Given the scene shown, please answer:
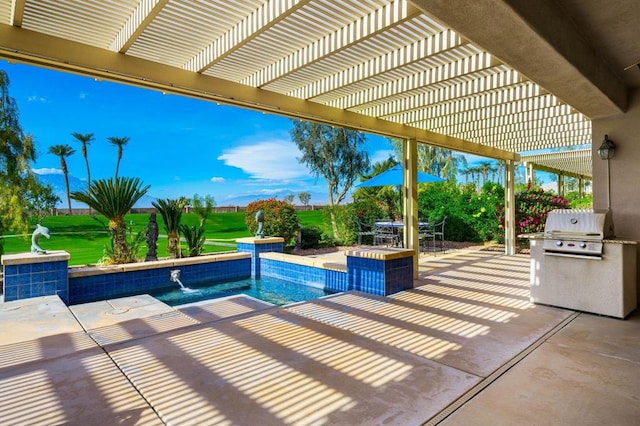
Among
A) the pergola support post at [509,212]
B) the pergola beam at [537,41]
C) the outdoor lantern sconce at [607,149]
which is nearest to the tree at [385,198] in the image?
the pergola support post at [509,212]

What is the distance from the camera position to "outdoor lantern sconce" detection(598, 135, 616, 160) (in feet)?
17.3

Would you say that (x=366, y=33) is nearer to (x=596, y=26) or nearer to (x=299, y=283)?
(x=596, y=26)

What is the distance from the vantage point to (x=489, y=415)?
235 cm

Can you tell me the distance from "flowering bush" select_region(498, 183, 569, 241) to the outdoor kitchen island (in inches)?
250

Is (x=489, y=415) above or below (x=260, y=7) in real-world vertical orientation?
below

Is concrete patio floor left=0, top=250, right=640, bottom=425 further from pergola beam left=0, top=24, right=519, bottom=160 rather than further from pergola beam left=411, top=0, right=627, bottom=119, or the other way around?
pergola beam left=0, top=24, right=519, bottom=160

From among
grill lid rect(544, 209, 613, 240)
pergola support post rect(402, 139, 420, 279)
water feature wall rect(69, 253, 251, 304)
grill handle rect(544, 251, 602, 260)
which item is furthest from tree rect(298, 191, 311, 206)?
grill handle rect(544, 251, 602, 260)

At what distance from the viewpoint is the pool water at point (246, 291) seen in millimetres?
6504

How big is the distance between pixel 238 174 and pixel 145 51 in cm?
4305

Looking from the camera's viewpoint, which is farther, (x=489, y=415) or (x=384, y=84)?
(x=384, y=84)

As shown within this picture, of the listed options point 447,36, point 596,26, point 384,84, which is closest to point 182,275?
point 384,84

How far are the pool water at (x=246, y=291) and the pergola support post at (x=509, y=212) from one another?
20.5 ft

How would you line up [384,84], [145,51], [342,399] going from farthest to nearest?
[384,84]
[145,51]
[342,399]

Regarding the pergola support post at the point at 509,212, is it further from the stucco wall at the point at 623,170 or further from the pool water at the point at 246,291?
the pool water at the point at 246,291
